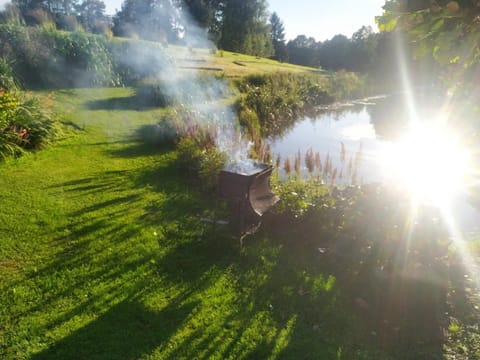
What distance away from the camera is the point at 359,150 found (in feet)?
33.1

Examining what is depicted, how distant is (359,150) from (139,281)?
26.3 ft

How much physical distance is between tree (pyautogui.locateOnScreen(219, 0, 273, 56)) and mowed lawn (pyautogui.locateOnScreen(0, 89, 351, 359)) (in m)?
37.2

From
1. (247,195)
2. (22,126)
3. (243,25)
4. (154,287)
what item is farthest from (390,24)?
(243,25)

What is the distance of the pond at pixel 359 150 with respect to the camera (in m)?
7.72

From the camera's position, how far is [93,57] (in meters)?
15.2

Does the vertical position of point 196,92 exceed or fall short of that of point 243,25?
it falls short

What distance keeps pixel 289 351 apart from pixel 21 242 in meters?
4.02

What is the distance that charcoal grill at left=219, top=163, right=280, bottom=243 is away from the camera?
197 inches

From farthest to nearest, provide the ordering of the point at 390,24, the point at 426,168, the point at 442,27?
the point at 426,168, the point at 390,24, the point at 442,27

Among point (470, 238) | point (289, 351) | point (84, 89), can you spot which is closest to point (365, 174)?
point (470, 238)

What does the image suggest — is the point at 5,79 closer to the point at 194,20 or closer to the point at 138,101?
the point at 138,101

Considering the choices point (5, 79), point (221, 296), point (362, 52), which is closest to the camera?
point (221, 296)

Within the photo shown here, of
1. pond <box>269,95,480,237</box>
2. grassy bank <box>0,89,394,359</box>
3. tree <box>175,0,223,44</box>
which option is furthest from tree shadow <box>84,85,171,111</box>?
tree <box>175,0,223,44</box>

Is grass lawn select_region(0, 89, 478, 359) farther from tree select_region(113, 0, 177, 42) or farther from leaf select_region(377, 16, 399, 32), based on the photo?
tree select_region(113, 0, 177, 42)
